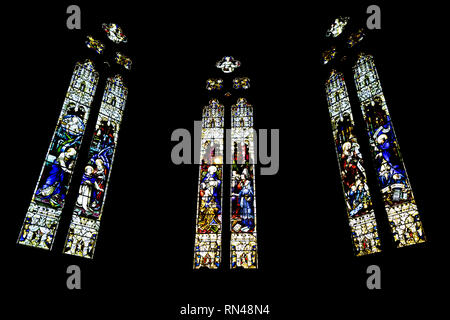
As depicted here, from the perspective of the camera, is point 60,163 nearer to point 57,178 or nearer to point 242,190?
point 57,178

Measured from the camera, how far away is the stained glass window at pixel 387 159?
20.4ft

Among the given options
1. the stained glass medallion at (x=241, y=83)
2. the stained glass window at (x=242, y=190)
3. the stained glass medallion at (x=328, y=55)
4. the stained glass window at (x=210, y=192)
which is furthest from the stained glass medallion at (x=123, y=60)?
the stained glass medallion at (x=328, y=55)

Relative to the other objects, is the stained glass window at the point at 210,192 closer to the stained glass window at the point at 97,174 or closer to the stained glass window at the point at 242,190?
the stained glass window at the point at 242,190

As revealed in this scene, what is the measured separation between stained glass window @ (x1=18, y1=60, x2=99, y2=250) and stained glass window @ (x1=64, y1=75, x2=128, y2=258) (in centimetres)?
25

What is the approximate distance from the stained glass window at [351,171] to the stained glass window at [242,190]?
1579 millimetres

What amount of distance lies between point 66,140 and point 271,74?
446 cm

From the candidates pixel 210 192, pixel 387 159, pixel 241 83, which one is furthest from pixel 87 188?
pixel 387 159

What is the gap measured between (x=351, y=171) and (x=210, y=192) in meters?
2.47

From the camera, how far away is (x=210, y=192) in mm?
8062

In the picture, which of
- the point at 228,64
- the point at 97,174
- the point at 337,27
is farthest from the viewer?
the point at 228,64

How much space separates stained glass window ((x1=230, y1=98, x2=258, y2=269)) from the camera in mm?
7262

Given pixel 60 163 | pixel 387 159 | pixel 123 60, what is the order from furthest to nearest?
pixel 123 60 → pixel 60 163 → pixel 387 159
